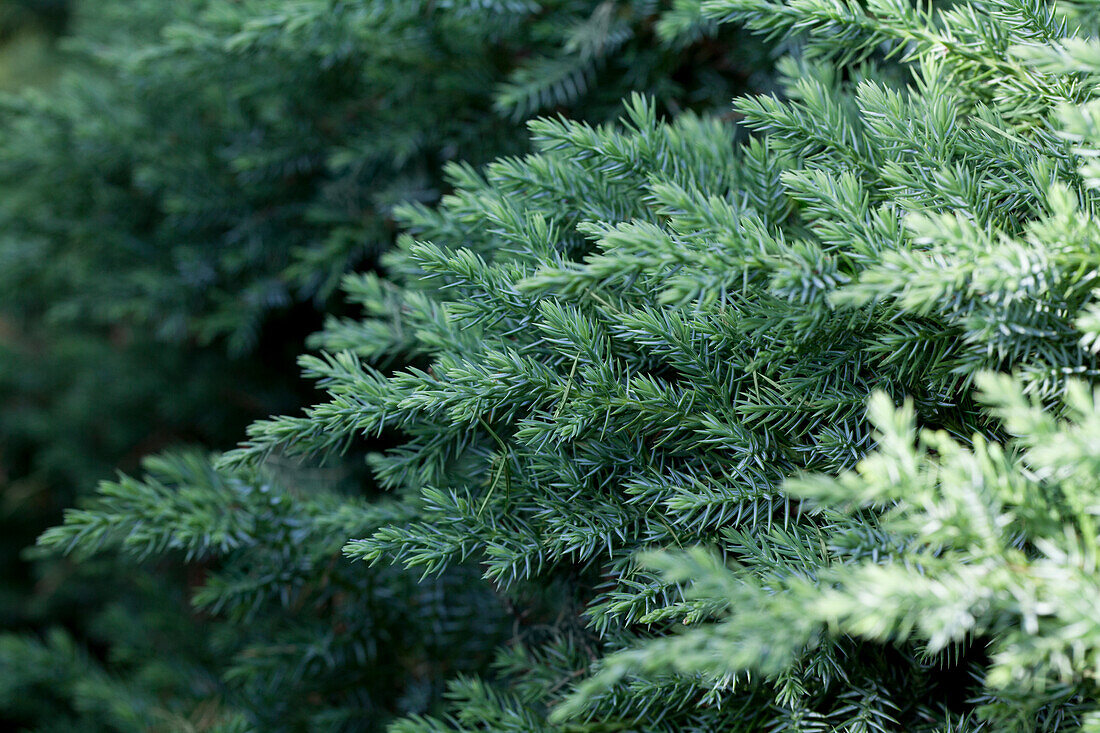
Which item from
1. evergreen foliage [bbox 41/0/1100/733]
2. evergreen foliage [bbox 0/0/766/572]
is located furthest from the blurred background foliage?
evergreen foliage [bbox 41/0/1100/733]

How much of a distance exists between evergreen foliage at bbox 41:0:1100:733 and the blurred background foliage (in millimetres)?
249

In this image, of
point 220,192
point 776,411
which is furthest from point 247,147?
point 776,411

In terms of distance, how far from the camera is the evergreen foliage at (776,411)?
1.57ft

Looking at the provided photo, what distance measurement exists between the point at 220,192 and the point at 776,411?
1015mm

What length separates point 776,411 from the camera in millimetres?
644

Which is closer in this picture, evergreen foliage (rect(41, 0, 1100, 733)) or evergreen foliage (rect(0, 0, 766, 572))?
evergreen foliage (rect(41, 0, 1100, 733))

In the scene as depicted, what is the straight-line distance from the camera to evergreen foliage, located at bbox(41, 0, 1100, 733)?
48cm

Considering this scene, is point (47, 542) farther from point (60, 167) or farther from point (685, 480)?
point (60, 167)

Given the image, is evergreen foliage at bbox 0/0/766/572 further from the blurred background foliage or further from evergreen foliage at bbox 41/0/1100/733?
evergreen foliage at bbox 41/0/1100/733

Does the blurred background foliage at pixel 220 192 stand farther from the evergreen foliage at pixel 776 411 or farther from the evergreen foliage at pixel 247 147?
the evergreen foliage at pixel 776 411

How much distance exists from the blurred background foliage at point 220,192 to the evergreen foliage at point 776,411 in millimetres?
249

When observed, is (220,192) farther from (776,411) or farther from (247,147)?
(776,411)

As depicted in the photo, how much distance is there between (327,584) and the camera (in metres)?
0.92

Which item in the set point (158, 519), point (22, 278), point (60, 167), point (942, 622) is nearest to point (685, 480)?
point (942, 622)
